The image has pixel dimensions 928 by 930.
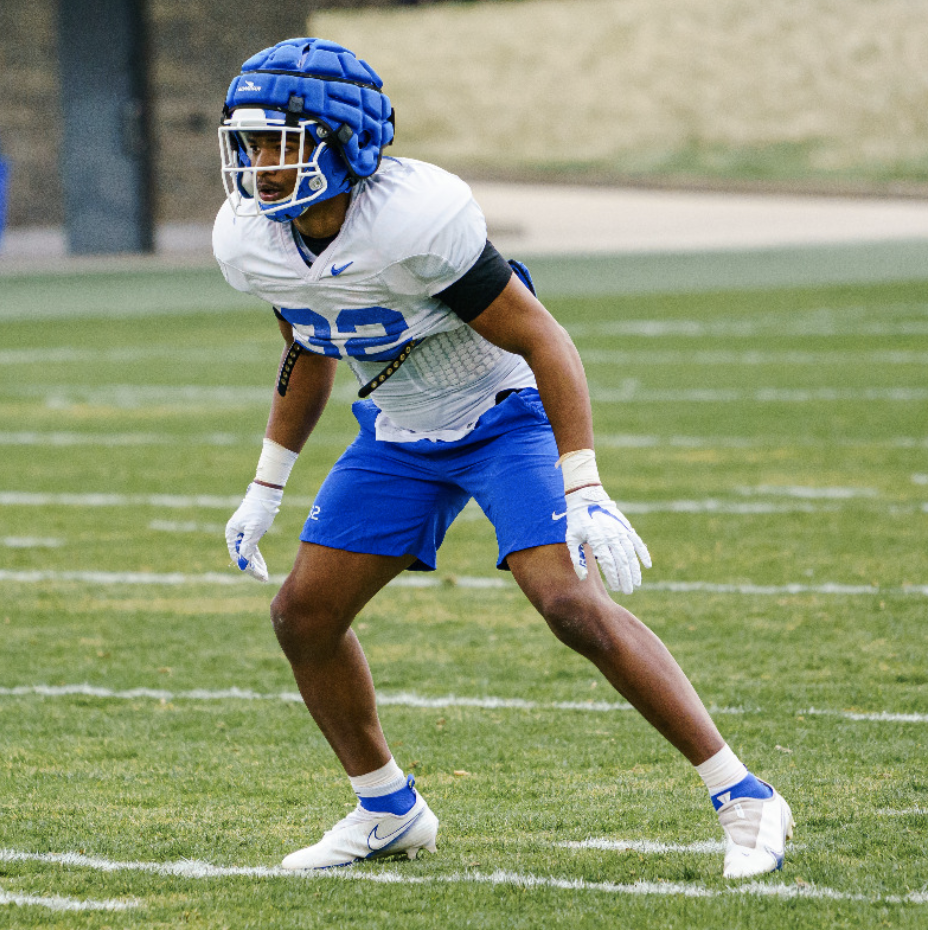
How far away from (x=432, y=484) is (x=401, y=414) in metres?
0.18

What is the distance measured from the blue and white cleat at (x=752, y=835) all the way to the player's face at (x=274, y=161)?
5.49ft

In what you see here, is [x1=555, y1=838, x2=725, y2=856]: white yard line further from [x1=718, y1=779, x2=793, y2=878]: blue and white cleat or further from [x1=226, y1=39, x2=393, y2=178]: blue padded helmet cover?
[x1=226, y1=39, x2=393, y2=178]: blue padded helmet cover

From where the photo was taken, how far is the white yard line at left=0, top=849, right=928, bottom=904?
3.88 metres

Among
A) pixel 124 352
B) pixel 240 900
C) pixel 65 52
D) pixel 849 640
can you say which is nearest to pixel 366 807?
pixel 240 900

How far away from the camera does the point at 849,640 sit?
6.36 meters

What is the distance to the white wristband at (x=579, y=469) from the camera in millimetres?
3945

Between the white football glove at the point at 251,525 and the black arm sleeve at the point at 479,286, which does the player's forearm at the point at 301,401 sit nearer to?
the white football glove at the point at 251,525

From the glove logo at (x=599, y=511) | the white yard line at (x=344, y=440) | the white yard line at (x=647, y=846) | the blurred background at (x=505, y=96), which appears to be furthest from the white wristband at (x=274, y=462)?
the blurred background at (x=505, y=96)

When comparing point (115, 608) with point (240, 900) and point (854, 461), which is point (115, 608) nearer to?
point (240, 900)

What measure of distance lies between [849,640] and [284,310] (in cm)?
294

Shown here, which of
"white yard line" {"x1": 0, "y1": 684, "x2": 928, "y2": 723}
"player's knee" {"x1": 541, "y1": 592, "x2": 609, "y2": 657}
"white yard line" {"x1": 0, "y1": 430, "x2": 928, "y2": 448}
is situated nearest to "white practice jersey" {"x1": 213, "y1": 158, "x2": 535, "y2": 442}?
"player's knee" {"x1": 541, "y1": 592, "x2": 609, "y2": 657}

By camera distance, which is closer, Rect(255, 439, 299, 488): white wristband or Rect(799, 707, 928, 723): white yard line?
Rect(255, 439, 299, 488): white wristband

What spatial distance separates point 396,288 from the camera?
4.04 metres

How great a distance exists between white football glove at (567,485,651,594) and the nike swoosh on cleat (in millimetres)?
823
